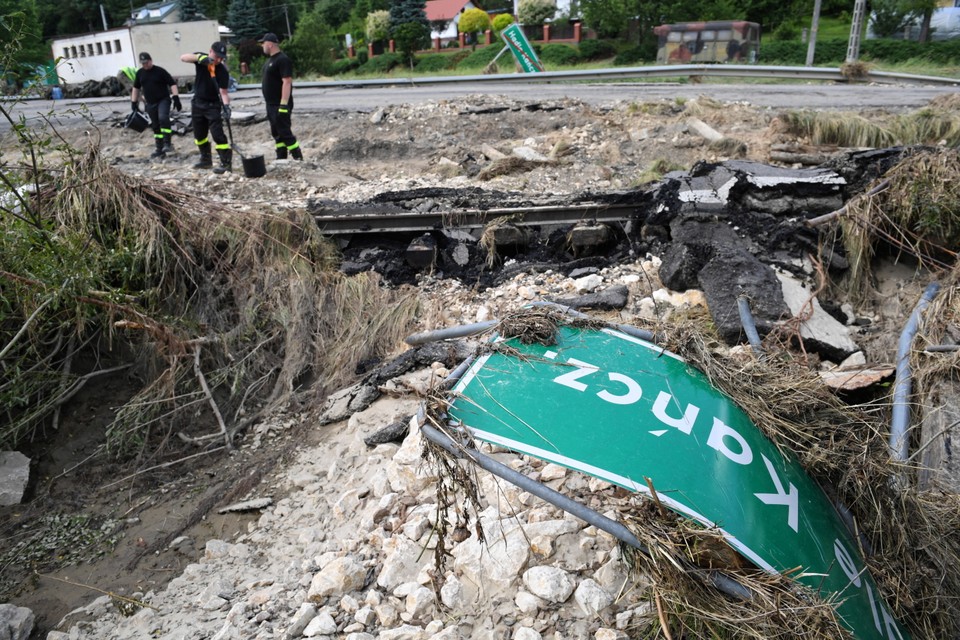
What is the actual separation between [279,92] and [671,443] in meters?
9.49

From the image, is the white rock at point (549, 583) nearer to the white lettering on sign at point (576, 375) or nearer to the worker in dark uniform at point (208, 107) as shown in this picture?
the white lettering on sign at point (576, 375)

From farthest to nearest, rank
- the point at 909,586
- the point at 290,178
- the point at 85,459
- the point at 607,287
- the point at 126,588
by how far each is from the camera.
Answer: the point at 290,178, the point at 607,287, the point at 85,459, the point at 126,588, the point at 909,586

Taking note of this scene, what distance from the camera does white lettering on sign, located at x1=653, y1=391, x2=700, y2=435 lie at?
213 cm

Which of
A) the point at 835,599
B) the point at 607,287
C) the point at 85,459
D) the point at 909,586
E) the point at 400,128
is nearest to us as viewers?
the point at 835,599

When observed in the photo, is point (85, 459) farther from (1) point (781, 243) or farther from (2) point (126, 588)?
(1) point (781, 243)

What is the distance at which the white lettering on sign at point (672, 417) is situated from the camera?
213 centimetres

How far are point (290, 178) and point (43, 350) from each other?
450 cm

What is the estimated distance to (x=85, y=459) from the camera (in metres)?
5.09

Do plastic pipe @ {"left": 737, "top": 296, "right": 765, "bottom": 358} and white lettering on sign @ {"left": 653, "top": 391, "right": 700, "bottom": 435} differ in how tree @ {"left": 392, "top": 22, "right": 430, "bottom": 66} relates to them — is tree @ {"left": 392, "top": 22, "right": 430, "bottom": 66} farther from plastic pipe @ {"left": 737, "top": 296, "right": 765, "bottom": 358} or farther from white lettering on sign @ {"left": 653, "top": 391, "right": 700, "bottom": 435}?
white lettering on sign @ {"left": 653, "top": 391, "right": 700, "bottom": 435}

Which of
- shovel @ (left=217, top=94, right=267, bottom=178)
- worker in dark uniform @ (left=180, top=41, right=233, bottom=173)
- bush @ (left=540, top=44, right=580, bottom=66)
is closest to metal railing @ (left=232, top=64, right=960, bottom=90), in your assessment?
worker in dark uniform @ (left=180, top=41, right=233, bottom=173)

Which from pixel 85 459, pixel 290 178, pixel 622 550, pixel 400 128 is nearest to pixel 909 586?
pixel 622 550

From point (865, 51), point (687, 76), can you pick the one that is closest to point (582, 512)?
point (687, 76)

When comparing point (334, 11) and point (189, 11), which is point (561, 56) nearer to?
point (334, 11)

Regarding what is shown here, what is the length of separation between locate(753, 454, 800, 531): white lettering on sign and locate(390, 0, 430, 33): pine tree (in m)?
46.5
